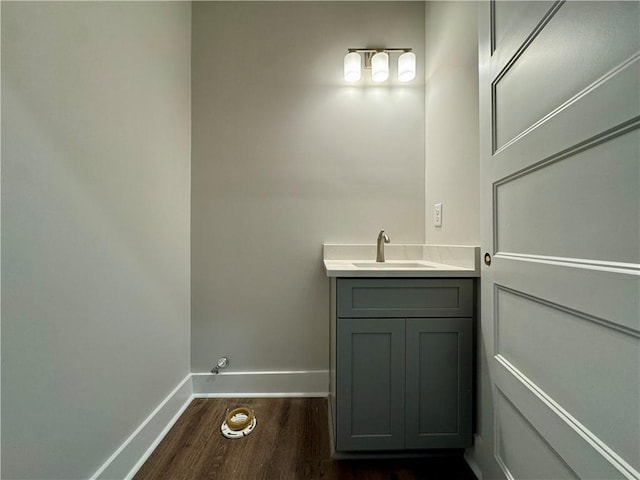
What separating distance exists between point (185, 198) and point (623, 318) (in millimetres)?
1790

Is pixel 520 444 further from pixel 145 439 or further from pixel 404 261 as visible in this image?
pixel 145 439

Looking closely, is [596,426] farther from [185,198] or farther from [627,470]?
[185,198]

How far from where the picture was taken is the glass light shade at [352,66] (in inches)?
61.1

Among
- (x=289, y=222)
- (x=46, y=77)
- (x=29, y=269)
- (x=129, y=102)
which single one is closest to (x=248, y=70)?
(x=129, y=102)

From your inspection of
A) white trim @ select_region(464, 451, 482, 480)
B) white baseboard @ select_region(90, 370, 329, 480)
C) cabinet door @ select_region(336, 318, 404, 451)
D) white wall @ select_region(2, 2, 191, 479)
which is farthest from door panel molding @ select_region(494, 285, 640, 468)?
white wall @ select_region(2, 2, 191, 479)

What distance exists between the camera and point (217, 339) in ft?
5.26

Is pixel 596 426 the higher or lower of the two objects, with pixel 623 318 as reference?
lower

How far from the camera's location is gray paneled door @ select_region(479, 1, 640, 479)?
0.47 m

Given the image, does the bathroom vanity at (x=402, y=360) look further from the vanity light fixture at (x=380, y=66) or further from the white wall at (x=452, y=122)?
the vanity light fixture at (x=380, y=66)

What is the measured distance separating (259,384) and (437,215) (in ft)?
4.89

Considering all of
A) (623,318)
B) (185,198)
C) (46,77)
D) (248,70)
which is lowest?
(623,318)

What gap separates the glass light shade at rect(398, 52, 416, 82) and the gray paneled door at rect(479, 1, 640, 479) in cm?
66

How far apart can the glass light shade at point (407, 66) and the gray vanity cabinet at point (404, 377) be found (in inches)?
50.3

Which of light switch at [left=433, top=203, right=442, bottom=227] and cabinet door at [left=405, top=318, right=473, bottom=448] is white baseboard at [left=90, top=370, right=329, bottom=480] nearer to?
cabinet door at [left=405, top=318, right=473, bottom=448]
